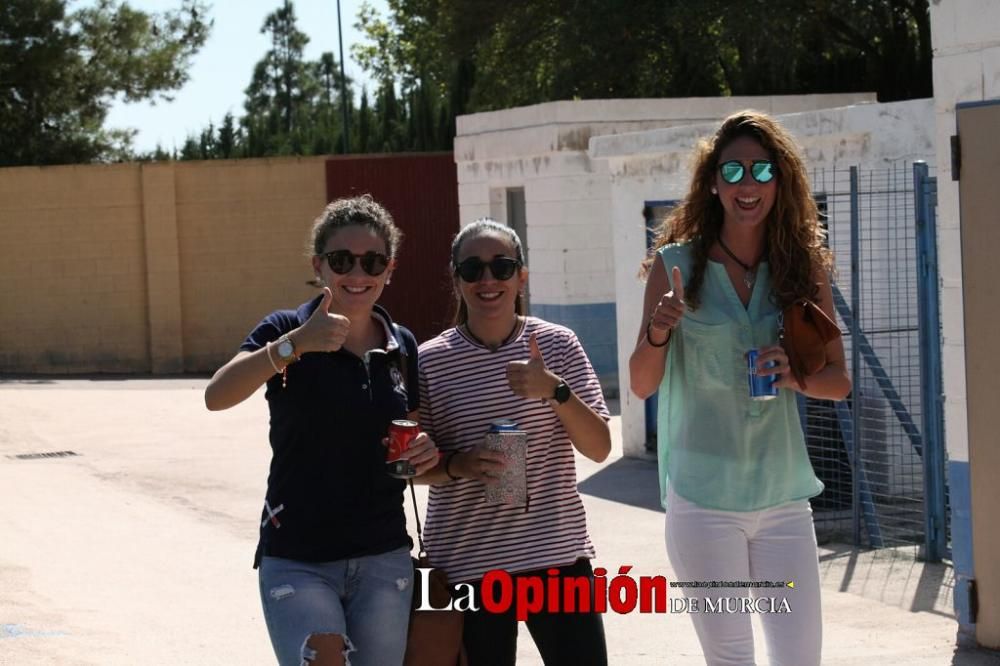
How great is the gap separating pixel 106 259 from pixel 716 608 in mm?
19051

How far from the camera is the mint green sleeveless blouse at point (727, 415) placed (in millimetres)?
3824

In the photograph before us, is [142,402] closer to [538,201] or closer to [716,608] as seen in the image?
[538,201]

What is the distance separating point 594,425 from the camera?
3943mm

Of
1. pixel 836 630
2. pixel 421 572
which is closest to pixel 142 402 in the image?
pixel 836 630

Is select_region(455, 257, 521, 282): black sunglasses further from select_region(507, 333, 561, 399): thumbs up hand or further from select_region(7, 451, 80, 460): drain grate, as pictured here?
select_region(7, 451, 80, 460): drain grate

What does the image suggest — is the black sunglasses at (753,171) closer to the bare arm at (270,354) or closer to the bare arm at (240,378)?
the bare arm at (270,354)

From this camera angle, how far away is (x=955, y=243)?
603cm

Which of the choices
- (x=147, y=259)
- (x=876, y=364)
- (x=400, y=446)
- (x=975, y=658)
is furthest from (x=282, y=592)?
(x=147, y=259)

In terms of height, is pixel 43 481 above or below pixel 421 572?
below

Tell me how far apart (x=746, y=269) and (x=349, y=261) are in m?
1.07

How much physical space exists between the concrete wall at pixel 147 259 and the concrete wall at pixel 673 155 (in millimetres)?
10935

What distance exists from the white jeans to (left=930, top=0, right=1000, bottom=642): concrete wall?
244cm

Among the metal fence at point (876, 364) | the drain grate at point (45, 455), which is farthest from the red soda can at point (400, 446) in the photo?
the drain grate at point (45, 455)

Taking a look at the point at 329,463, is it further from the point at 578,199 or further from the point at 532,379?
the point at 578,199
